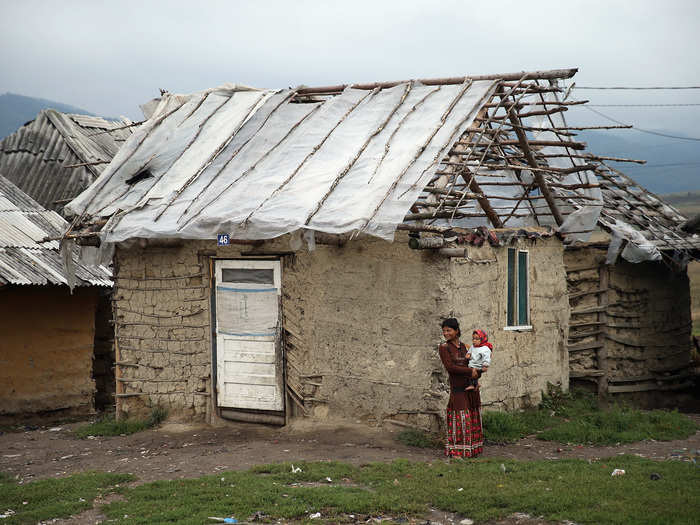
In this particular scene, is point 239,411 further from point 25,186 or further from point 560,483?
point 25,186

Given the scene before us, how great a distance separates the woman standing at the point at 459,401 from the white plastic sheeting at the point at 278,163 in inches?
51.0

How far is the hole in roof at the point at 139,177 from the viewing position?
1157cm

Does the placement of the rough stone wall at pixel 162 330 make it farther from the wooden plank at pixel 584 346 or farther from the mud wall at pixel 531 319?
the wooden plank at pixel 584 346

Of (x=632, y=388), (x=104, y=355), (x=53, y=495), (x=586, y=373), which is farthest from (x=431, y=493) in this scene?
(x=104, y=355)

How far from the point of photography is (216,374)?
10.4 metres

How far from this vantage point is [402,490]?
7023mm

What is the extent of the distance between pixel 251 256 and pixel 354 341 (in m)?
1.72

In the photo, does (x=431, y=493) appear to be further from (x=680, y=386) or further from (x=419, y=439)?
(x=680, y=386)

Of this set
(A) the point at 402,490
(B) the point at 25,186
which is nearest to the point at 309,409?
(A) the point at 402,490

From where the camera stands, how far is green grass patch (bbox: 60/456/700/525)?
632 centimetres

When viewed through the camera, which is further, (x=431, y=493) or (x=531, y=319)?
(x=531, y=319)

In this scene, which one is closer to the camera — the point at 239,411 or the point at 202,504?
A: the point at 202,504

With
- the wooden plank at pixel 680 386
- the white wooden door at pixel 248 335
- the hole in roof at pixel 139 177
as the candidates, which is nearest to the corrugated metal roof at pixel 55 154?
the hole in roof at pixel 139 177

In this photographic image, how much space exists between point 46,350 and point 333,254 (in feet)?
18.7
